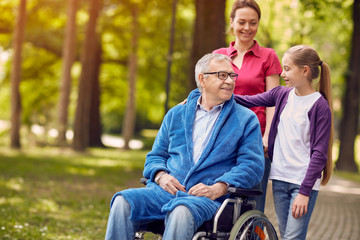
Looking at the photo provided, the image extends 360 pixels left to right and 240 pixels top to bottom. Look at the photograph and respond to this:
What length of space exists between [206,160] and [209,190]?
0.21 metres

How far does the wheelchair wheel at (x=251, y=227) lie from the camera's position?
378 centimetres

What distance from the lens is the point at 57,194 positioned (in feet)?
33.6

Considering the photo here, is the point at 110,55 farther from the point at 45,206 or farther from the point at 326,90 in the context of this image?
the point at 326,90

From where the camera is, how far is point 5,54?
25.1 meters

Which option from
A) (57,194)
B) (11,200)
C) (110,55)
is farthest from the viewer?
(110,55)

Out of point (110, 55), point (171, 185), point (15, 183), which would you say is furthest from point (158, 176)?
point (110, 55)

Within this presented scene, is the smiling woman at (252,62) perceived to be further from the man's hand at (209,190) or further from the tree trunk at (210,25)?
the tree trunk at (210,25)

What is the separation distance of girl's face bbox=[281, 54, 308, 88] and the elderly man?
13.5 inches

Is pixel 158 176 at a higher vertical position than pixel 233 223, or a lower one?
higher

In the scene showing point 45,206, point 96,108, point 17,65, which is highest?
point 17,65

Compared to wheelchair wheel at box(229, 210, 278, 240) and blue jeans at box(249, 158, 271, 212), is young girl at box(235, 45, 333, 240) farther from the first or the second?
blue jeans at box(249, 158, 271, 212)

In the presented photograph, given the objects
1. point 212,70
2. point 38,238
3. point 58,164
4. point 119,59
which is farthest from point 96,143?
point 212,70

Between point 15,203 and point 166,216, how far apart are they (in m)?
5.46

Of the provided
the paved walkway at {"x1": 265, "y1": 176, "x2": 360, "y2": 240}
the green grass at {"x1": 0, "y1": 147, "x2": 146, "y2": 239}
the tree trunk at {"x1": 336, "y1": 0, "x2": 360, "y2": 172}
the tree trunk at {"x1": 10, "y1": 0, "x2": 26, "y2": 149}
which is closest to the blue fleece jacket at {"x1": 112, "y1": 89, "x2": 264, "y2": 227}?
the green grass at {"x1": 0, "y1": 147, "x2": 146, "y2": 239}
